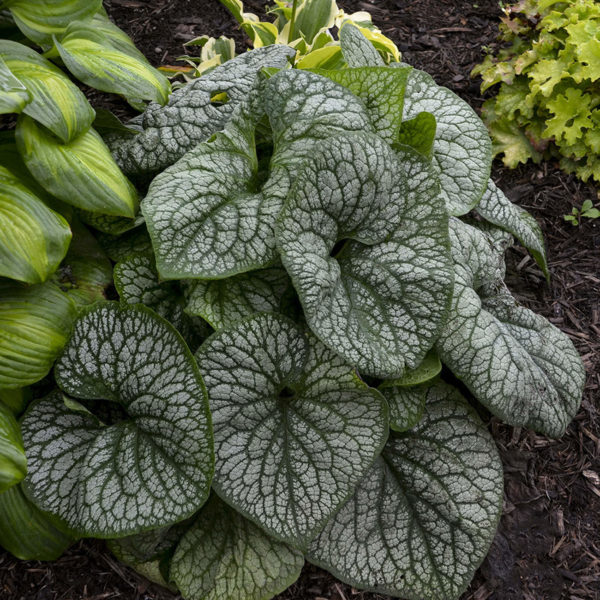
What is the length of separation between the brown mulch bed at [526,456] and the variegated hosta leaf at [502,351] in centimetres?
28

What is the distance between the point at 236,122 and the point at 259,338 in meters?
0.68

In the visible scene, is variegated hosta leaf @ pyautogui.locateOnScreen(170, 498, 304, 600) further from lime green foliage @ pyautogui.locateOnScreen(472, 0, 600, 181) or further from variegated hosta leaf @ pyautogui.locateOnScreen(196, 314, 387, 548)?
lime green foliage @ pyautogui.locateOnScreen(472, 0, 600, 181)

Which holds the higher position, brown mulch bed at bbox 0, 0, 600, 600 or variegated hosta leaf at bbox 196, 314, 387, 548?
variegated hosta leaf at bbox 196, 314, 387, 548

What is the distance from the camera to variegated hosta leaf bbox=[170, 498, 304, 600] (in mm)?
1874

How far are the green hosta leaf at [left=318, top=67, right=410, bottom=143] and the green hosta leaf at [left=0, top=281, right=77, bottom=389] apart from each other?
105 centimetres

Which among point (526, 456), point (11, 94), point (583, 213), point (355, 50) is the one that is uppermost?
point (11, 94)

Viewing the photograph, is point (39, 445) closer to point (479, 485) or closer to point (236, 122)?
point (236, 122)

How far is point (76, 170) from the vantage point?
1.77 meters

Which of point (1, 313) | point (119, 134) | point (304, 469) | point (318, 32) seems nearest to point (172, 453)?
point (304, 469)

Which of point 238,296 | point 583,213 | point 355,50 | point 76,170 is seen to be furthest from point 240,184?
point 583,213

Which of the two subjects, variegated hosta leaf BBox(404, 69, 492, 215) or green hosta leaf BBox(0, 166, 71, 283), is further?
variegated hosta leaf BBox(404, 69, 492, 215)

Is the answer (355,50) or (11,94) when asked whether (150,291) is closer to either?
(11,94)

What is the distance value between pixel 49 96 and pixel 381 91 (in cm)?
96

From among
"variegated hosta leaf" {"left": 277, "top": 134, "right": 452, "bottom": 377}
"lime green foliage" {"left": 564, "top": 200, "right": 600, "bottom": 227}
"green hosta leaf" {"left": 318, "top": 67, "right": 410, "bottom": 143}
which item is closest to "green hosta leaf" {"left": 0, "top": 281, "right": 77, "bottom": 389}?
"variegated hosta leaf" {"left": 277, "top": 134, "right": 452, "bottom": 377}
